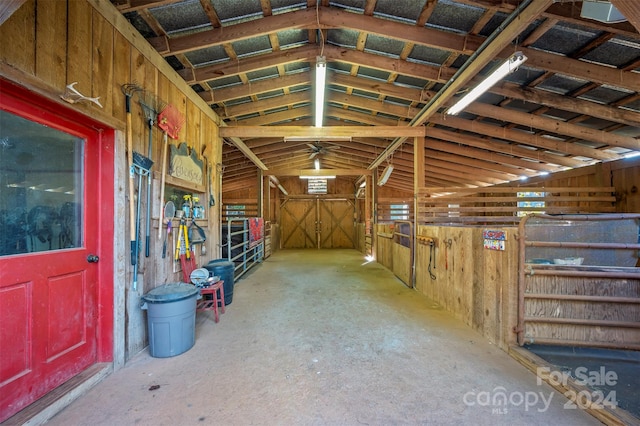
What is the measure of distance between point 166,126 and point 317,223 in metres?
9.43

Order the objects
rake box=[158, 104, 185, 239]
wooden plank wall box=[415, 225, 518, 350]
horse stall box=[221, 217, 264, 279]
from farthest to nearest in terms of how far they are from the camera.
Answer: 1. horse stall box=[221, 217, 264, 279]
2. rake box=[158, 104, 185, 239]
3. wooden plank wall box=[415, 225, 518, 350]

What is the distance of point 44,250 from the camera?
187 cm

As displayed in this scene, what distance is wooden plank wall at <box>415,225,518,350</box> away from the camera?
255 cm

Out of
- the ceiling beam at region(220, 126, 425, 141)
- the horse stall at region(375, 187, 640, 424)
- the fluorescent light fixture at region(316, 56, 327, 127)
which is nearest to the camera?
the horse stall at region(375, 187, 640, 424)

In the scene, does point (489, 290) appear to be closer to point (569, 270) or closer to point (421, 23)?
point (569, 270)

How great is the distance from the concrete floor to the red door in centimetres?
36

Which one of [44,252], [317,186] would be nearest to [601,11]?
[44,252]

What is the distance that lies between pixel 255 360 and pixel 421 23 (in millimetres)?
3675

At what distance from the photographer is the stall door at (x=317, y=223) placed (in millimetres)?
12195

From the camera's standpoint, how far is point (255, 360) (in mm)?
2391

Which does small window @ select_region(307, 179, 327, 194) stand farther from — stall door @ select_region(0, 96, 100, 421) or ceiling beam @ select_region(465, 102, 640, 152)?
stall door @ select_region(0, 96, 100, 421)

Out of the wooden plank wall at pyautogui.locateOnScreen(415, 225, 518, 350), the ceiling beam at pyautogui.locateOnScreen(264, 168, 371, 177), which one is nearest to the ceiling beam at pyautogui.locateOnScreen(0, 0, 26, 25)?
the wooden plank wall at pyautogui.locateOnScreen(415, 225, 518, 350)

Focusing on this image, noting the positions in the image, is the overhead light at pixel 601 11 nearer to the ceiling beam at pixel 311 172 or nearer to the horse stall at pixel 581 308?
the horse stall at pixel 581 308

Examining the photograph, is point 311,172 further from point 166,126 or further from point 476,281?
point 476,281
